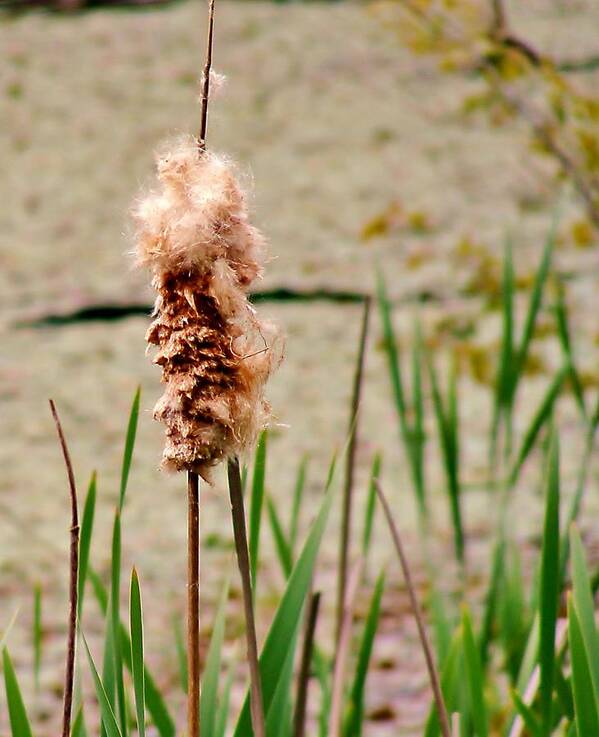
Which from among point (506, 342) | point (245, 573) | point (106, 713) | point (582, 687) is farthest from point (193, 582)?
point (506, 342)

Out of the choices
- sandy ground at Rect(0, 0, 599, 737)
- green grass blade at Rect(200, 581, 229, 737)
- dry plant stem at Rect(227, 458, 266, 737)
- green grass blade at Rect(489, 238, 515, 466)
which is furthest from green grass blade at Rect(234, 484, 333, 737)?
sandy ground at Rect(0, 0, 599, 737)

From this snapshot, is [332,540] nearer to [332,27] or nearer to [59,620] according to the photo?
[59,620]

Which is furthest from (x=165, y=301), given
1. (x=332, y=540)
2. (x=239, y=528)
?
(x=332, y=540)

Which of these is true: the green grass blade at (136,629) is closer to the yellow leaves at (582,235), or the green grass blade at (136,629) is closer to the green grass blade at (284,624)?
the green grass blade at (284,624)

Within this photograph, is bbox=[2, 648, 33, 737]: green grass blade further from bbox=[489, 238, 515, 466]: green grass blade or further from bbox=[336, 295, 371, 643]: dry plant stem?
bbox=[489, 238, 515, 466]: green grass blade

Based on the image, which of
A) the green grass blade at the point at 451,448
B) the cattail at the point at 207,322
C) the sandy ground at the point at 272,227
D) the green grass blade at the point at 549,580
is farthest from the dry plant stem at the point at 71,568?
the sandy ground at the point at 272,227

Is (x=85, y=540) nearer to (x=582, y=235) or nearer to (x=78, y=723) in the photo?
(x=78, y=723)
